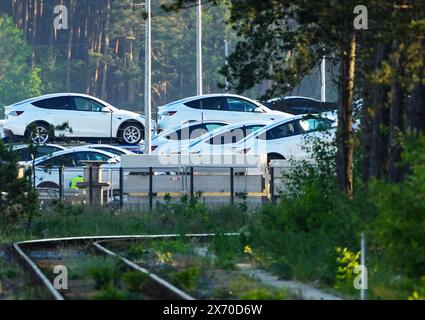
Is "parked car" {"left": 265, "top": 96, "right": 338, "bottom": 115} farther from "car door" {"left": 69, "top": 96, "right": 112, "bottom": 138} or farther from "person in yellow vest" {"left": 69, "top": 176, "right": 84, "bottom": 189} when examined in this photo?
"person in yellow vest" {"left": 69, "top": 176, "right": 84, "bottom": 189}

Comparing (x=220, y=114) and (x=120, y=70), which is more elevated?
(x=120, y=70)

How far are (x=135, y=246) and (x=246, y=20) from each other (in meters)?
4.39

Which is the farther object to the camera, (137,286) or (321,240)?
(321,240)

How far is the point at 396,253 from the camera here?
1538 centimetres

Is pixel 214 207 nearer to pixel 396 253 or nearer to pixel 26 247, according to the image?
pixel 26 247

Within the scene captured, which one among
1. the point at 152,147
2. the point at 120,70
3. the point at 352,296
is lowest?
the point at 352,296

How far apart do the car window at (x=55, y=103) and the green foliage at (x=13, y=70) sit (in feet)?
179

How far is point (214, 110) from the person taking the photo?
48.2 metres

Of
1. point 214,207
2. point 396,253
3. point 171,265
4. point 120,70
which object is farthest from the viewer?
point 120,70

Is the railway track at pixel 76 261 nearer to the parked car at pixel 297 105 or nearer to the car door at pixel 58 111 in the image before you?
the car door at pixel 58 111

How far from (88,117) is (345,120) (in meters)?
21.8

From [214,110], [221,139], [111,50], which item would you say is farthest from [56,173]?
[111,50]

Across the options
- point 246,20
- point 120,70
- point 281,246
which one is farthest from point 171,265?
point 120,70

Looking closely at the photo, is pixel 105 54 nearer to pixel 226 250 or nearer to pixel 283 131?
pixel 283 131
